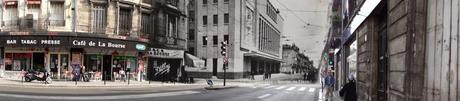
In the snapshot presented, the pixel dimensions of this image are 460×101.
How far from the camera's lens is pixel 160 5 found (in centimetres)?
4881

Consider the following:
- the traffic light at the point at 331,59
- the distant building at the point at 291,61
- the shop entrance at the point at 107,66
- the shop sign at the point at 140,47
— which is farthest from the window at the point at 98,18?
the distant building at the point at 291,61

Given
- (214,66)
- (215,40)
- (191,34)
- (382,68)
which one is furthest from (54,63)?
(191,34)

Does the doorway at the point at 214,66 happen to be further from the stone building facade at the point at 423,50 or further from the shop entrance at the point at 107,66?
the stone building facade at the point at 423,50

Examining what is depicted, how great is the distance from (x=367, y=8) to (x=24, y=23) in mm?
32887

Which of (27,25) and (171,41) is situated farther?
(171,41)

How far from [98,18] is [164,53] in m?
8.53

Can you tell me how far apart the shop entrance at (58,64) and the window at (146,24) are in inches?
280

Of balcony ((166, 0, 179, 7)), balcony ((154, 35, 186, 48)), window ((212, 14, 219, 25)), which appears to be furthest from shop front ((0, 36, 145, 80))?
window ((212, 14, 219, 25))

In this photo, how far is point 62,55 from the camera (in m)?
42.2

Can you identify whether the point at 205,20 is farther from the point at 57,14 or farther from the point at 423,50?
the point at 423,50

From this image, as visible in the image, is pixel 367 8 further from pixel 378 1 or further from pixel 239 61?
pixel 239 61

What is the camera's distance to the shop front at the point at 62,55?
133 ft

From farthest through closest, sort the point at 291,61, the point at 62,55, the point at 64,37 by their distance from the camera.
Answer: the point at 291,61 < the point at 62,55 < the point at 64,37

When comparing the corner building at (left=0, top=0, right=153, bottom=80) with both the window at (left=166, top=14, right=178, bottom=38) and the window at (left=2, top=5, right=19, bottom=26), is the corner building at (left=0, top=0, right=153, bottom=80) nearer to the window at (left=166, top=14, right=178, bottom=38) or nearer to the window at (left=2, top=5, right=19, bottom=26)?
the window at (left=2, top=5, right=19, bottom=26)
